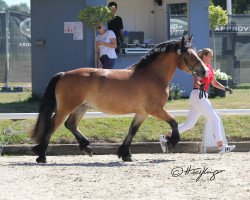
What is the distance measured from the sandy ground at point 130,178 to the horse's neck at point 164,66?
1389mm

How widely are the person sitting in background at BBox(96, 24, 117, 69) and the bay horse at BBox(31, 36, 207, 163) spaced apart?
15.3 ft

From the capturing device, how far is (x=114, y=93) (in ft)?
45.2

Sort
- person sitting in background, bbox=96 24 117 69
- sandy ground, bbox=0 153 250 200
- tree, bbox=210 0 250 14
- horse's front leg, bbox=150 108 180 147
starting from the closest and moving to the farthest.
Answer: sandy ground, bbox=0 153 250 200 < horse's front leg, bbox=150 108 180 147 < person sitting in background, bbox=96 24 117 69 < tree, bbox=210 0 250 14

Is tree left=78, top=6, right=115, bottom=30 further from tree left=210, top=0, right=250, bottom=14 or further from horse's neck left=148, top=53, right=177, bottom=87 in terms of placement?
tree left=210, top=0, right=250, bottom=14

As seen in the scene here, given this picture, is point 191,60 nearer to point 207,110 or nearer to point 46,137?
point 207,110

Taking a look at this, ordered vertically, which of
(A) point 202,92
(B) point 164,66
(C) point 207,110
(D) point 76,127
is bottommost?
(D) point 76,127

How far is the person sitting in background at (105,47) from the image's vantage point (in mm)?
18703

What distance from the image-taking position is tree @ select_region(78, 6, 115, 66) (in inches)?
771

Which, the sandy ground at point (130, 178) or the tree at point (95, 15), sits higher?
the tree at point (95, 15)

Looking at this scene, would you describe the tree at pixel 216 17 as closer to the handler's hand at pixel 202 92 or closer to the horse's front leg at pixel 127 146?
the handler's hand at pixel 202 92

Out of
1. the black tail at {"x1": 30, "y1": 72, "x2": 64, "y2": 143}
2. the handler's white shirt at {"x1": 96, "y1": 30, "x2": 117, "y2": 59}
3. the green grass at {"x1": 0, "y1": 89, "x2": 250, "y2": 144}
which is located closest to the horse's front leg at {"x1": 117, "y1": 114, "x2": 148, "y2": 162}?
the black tail at {"x1": 30, "y1": 72, "x2": 64, "y2": 143}

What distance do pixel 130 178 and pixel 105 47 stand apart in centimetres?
824

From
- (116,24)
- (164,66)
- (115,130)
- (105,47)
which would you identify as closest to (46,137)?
(164,66)

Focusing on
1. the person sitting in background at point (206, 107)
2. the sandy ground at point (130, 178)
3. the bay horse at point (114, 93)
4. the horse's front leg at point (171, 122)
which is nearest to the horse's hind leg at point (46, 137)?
the bay horse at point (114, 93)
